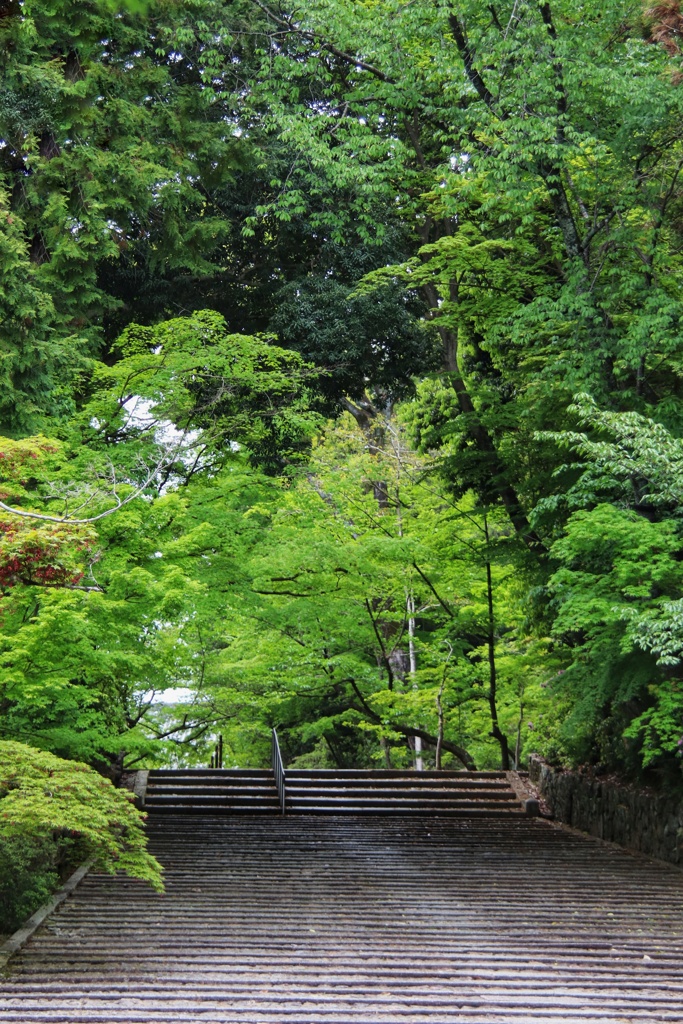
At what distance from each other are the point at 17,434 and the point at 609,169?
7.74 metres

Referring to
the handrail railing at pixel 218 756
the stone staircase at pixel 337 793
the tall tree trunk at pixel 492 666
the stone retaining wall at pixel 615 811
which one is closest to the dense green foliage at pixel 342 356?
the tall tree trunk at pixel 492 666

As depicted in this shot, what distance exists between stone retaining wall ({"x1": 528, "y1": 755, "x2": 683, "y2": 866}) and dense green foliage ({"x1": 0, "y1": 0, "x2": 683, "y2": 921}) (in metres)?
0.40

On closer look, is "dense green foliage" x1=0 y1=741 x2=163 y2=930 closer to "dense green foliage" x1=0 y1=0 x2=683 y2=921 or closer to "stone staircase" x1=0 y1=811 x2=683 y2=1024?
"stone staircase" x1=0 y1=811 x2=683 y2=1024

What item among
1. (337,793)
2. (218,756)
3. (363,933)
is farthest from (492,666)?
(363,933)

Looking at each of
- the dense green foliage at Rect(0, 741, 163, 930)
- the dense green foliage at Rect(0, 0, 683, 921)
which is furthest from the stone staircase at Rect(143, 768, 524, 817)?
the dense green foliage at Rect(0, 741, 163, 930)

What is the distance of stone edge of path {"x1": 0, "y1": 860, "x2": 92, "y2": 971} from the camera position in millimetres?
6836

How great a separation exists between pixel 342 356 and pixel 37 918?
Answer: 31.3ft

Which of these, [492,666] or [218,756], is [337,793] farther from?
[218,756]

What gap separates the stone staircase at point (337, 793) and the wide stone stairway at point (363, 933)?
3.45 ft

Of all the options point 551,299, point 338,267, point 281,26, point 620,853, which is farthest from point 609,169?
point 620,853

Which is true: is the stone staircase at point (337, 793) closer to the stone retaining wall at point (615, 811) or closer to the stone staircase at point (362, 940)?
the stone retaining wall at point (615, 811)

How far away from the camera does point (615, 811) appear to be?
516 inches

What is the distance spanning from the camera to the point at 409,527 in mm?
16266

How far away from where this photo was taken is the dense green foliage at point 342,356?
9734 millimetres
